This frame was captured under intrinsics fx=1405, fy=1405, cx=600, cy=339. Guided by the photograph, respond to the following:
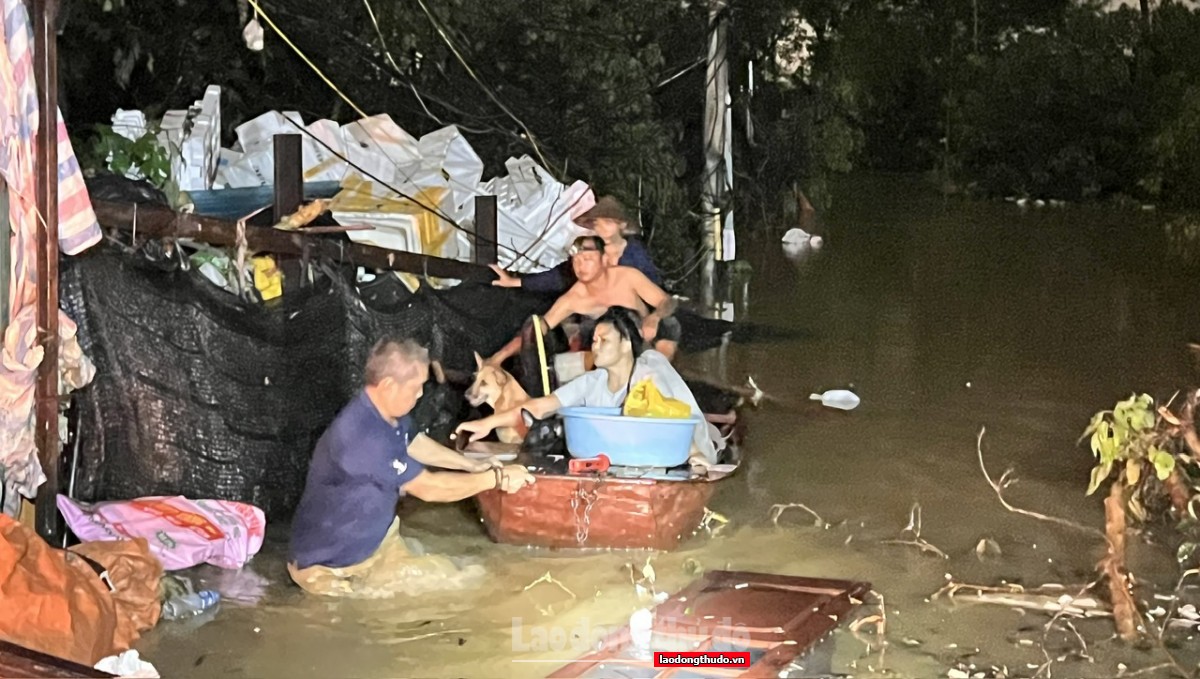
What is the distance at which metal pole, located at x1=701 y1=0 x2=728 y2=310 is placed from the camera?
1252cm

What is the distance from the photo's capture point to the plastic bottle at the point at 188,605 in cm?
474

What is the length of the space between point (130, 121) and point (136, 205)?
Result: 244cm

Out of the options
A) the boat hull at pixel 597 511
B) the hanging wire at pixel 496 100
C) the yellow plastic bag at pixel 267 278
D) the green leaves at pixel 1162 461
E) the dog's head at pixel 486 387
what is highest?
the hanging wire at pixel 496 100

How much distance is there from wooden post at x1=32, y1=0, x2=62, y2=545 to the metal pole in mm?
8281

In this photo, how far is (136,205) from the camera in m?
5.12

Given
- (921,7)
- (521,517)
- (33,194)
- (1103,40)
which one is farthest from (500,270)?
(921,7)

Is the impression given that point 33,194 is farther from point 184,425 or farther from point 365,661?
point 365,661

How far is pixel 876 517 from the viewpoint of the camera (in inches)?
247

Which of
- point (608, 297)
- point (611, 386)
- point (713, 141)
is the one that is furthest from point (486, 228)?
point (713, 141)

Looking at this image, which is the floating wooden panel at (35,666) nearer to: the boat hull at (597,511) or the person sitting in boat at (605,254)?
the boat hull at (597,511)

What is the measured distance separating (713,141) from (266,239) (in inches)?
307

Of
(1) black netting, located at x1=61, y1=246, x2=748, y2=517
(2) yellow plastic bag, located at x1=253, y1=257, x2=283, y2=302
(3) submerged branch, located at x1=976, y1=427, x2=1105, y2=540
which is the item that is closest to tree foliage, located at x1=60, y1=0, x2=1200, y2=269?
(2) yellow plastic bag, located at x1=253, y1=257, x2=283, y2=302

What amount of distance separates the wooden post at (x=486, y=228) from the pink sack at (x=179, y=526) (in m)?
2.92

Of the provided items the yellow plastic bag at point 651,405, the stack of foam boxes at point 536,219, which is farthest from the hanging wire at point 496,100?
the yellow plastic bag at point 651,405
